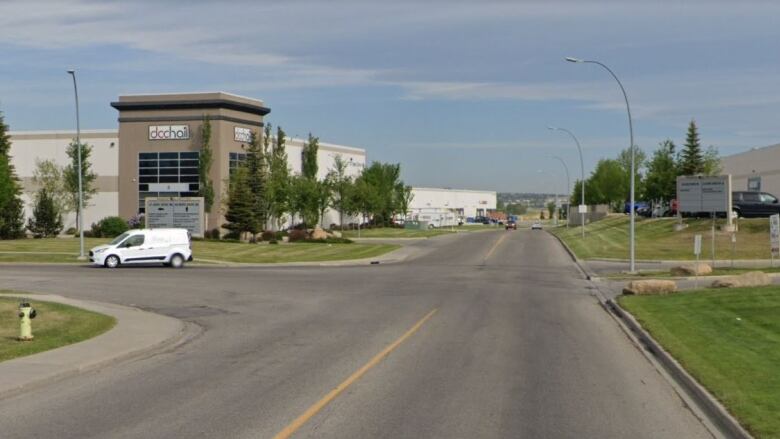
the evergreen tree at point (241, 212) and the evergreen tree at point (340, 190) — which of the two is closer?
the evergreen tree at point (241, 212)

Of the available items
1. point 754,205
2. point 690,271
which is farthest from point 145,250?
point 754,205

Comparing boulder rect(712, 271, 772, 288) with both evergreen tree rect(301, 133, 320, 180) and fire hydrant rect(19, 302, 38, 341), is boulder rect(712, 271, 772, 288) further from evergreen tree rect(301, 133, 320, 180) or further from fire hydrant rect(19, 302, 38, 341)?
evergreen tree rect(301, 133, 320, 180)

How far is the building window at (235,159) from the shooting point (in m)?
Result: 77.2

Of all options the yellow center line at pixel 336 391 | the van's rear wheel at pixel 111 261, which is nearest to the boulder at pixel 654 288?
the yellow center line at pixel 336 391

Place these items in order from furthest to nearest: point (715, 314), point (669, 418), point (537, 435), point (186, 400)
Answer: point (715, 314) < point (186, 400) < point (669, 418) < point (537, 435)

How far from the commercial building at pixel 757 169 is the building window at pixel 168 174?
57459 mm

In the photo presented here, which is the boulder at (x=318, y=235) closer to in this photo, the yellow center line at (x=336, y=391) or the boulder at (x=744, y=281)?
the boulder at (x=744, y=281)

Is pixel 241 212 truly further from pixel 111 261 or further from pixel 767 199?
pixel 767 199

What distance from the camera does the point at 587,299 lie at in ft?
91.2

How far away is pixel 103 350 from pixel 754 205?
57342 mm

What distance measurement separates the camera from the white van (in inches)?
1640

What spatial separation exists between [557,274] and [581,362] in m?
25.0

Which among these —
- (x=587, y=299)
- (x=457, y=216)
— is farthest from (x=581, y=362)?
(x=457, y=216)

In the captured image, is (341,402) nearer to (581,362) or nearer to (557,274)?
(581,362)
